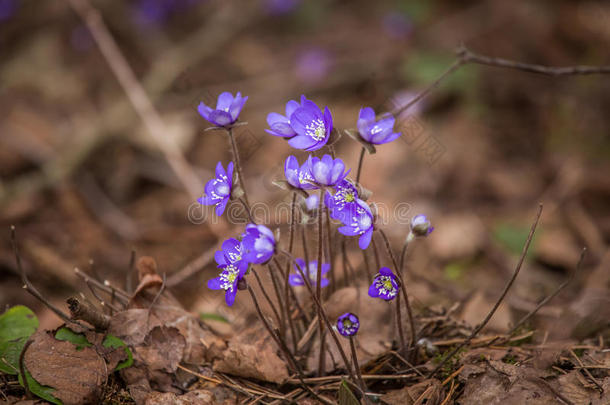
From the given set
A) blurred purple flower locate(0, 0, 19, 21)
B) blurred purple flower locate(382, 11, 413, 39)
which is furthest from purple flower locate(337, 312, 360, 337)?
blurred purple flower locate(0, 0, 19, 21)

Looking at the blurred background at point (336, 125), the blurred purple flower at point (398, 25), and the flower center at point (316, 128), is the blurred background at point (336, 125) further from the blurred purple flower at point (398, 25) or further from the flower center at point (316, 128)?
the flower center at point (316, 128)

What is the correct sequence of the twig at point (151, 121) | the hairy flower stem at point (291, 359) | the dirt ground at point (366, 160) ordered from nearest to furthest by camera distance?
the hairy flower stem at point (291, 359), the dirt ground at point (366, 160), the twig at point (151, 121)

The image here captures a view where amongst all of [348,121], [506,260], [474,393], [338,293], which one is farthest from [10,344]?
[348,121]

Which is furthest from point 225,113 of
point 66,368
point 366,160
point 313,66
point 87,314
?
point 313,66

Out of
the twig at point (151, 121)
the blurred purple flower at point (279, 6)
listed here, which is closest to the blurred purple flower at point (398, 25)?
the blurred purple flower at point (279, 6)

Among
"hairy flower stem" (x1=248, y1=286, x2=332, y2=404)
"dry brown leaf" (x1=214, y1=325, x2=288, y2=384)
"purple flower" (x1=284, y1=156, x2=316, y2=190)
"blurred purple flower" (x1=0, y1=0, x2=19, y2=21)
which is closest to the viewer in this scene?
"purple flower" (x1=284, y1=156, x2=316, y2=190)

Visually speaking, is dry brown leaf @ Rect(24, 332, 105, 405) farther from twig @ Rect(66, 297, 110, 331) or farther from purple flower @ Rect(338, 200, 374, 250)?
purple flower @ Rect(338, 200, 374, 250)

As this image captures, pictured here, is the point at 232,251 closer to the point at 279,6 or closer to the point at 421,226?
the point at 421,226
